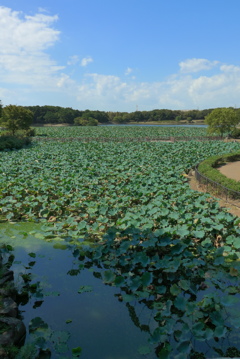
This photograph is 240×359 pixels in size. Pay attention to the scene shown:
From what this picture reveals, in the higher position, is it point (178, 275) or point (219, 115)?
point (219, 115)

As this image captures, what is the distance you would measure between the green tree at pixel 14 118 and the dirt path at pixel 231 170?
27.6 metres

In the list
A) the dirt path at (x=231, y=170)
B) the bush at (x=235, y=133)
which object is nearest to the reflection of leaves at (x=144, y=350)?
the dirt path at (x=231, y=170)

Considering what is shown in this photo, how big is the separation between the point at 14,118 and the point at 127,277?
35.7 metres

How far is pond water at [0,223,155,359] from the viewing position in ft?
11.5

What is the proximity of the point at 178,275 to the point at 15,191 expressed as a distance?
6.46m

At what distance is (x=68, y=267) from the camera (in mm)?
5363

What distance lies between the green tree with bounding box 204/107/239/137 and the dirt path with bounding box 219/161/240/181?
17.0 meters

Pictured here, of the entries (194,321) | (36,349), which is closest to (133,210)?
(194,321)

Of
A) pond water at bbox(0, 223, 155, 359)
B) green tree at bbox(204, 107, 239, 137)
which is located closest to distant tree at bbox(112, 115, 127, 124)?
green tree at bbox(204, 107, 239, 137)

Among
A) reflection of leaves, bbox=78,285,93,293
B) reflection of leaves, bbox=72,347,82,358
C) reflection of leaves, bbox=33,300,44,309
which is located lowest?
reflection of leaves, bbox=33,300,44,309

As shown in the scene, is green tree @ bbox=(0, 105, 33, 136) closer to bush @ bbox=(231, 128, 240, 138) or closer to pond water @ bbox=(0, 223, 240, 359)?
bush @ bbox=(231, 128, 240, 138)

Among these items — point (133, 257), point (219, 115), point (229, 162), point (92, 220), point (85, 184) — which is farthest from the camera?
point (219, 115)

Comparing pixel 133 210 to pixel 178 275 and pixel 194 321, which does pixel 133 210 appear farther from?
pixel 194 321

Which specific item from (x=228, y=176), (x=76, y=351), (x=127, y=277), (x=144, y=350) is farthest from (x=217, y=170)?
(x=76, y=351)
